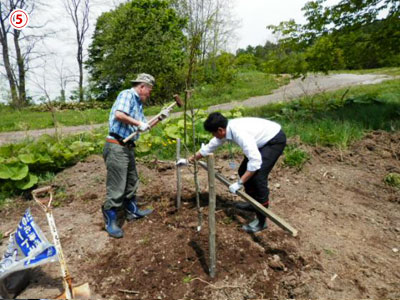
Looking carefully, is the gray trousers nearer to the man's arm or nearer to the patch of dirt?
the man's arm

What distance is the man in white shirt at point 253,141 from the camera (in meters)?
2.64

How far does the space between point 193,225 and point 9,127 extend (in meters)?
9.11

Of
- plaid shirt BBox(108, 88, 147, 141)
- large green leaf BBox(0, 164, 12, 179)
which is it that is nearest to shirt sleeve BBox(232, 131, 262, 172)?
plaid shirt BBox(108, 88, 147, 141)

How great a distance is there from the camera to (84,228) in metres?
3.17

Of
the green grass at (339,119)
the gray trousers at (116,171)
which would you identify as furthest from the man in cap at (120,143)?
the green grass at (339,119)

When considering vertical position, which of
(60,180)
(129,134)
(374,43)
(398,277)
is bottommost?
(398,277)

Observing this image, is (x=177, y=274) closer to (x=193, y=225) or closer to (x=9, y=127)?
(x=193, y=225)

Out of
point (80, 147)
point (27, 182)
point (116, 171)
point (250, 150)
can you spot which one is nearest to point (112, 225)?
point (116, 171)

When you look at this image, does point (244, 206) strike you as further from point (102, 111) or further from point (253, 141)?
point (102, 111)

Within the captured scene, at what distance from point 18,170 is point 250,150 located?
3522mm

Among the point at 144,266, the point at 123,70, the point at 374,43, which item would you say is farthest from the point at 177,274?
the point at 123,70

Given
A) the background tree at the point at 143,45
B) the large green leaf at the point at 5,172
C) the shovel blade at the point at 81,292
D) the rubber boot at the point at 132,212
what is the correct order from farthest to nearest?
1. the background tree at the point at 143,45
2. the large green leaf at the point at 5,172
3. the rubber boot at the point at 132,212
4. the shovel blade at the point at 81,292

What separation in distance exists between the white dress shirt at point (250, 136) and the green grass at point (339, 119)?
272 cm

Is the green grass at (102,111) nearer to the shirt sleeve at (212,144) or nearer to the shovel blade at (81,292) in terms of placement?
the shirt sleeve at (212,144)
